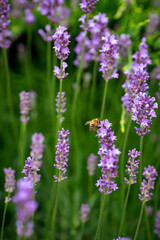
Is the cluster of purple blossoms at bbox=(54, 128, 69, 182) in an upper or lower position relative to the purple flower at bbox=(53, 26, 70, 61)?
lower

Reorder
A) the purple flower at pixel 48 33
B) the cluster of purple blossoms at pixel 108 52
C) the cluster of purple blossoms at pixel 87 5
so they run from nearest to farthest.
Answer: the cluster of purple blossoms at pixel 108 52
the cluster of purple blossoms at pixel 87 5
the purple flower at pixel 48 33

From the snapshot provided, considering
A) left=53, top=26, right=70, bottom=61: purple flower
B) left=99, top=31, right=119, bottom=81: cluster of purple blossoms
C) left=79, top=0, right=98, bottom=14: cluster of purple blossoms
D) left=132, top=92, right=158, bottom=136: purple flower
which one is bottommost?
left=132, top=92, right=158, bottom=136: purple flower

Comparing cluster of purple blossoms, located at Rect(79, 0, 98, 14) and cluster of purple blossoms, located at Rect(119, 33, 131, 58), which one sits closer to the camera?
cluster of purple blossoms, located at Rect(79, 0, 98, 14)

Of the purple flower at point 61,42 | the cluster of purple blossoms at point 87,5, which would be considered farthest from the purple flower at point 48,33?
the purple flower at point 61,42

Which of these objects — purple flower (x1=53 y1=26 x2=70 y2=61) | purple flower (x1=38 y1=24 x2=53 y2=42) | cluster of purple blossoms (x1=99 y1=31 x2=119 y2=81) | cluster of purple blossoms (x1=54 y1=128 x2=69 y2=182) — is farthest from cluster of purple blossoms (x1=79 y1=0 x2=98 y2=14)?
cluster of purple blossoms (x1=54 y1=128 x2=69 y2=182)

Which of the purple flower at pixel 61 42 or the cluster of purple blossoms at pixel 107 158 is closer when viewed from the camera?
the cluster of purple blossoms at pixel 107 158

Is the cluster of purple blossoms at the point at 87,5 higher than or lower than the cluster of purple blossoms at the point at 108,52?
higher

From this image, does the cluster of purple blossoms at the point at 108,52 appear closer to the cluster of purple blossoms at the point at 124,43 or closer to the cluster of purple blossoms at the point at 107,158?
the cluster of purple blossoms at the point at 107,158

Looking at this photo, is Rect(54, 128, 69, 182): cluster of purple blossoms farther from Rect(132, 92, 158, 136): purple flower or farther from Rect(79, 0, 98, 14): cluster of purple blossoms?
Rect(79, 0, 98, 14): cluster of purple blossoms

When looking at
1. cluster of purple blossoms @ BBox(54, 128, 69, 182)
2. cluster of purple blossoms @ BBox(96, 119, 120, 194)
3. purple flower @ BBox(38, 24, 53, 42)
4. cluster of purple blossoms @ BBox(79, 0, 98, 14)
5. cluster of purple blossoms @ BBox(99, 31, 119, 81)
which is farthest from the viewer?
purple flower @ BBox(38, 24, 53, 42)

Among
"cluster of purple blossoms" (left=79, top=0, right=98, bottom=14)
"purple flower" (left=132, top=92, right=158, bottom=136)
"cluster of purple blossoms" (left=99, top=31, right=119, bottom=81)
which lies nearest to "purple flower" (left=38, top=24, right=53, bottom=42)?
"cluster of purple blossoms" (left=79, top=0, right=98, bottom=14)

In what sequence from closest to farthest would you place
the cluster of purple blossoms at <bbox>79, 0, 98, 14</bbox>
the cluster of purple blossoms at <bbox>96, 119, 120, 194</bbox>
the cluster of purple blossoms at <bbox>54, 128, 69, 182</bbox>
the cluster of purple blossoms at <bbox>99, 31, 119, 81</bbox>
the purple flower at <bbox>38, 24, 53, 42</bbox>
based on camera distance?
the cluster of purple blossoms at <bbox>96, 119, 120, 194</bbox>
the cluster of purple blossoms at <bbox>54, 128, 69, 182</bbox>
the cluster of purple blossoms at <bbox>99, 31, 119, 81</bbox>
the cluster of purple blossoms at <bbox>79, 0, 98, 14</bbox>
the purple flower at <bbox>38, 24, 53, 42</bbox>

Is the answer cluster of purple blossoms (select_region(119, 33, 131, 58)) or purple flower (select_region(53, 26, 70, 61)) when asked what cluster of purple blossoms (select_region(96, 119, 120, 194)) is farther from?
cluster of purple blossoms (select_region(119, 33, 131, 58))

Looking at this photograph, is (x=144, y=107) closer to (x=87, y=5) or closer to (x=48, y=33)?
(x=87, y=5)
